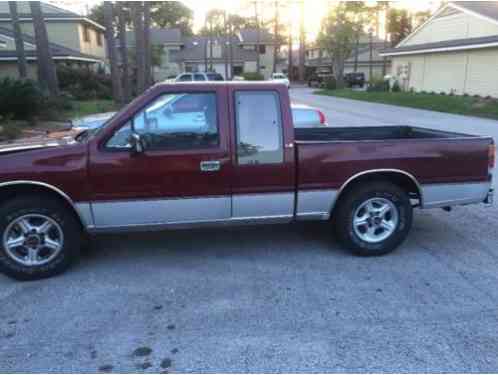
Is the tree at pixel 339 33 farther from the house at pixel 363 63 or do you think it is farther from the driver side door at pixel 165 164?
the driver side door at pixel 165 164

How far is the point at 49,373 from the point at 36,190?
1.87m

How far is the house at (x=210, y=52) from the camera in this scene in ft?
201

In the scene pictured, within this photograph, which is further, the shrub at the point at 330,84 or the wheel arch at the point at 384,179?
the shrub at the point at 330,84

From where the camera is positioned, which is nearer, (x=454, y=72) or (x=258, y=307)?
(x=258, y=307)

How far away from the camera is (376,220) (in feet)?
15.8

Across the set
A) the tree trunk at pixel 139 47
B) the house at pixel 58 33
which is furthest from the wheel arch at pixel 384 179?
the house at pixel 58 33

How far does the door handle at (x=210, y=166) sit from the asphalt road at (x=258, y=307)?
3.32 ft

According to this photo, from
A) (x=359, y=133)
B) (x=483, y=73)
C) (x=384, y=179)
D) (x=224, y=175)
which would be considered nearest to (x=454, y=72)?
(x=483, y=73)

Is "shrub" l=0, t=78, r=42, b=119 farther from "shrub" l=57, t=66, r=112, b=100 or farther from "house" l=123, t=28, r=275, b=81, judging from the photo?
"house" l=123, t=28, r=275, b=81

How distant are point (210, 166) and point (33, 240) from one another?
1803 millimetres

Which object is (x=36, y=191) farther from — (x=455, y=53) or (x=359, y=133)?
(x=455, y=53)

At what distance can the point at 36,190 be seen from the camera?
4227 millimetres

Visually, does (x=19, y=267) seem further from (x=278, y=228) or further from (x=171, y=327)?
(x=278, y=228)

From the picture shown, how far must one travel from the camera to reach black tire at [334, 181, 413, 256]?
469cm
